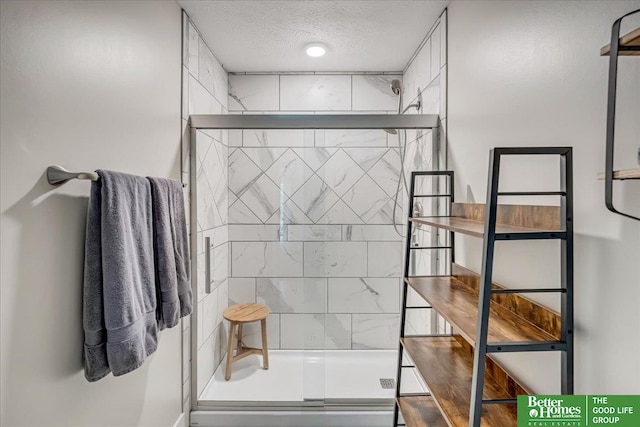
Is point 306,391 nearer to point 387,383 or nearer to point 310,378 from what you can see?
point 310,378

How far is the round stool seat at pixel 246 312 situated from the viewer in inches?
80.5

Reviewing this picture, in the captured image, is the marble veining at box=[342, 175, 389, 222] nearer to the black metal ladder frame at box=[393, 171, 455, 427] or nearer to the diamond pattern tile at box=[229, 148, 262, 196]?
the black metal ladder frame at box=[393, 171, 455, 427]

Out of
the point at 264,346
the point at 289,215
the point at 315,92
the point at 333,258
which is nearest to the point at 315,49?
the point at 315,92

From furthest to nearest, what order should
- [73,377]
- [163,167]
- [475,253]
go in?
[163,167] → [475,253] → [73,377]

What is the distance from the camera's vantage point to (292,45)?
216cm

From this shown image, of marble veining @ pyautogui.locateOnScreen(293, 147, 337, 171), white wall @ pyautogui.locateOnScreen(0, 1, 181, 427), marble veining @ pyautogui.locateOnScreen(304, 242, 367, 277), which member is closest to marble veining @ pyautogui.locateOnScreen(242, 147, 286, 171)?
marble veining @ pyautogui.locateOnScreen(293, 147, 337, 171)

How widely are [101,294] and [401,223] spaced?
152cm

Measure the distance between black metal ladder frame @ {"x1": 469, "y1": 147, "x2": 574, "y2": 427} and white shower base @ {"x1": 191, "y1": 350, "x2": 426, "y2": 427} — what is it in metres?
1.25

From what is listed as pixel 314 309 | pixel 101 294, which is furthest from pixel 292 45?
pixel 101 294

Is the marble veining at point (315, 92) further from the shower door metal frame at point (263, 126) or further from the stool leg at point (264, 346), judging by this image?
the stool leg at point (264, 346)

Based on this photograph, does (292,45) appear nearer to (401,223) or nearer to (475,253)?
(401,223)

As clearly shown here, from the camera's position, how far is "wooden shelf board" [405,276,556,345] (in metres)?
0.90

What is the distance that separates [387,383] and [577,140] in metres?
1.69

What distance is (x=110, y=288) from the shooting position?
103 centimetres
